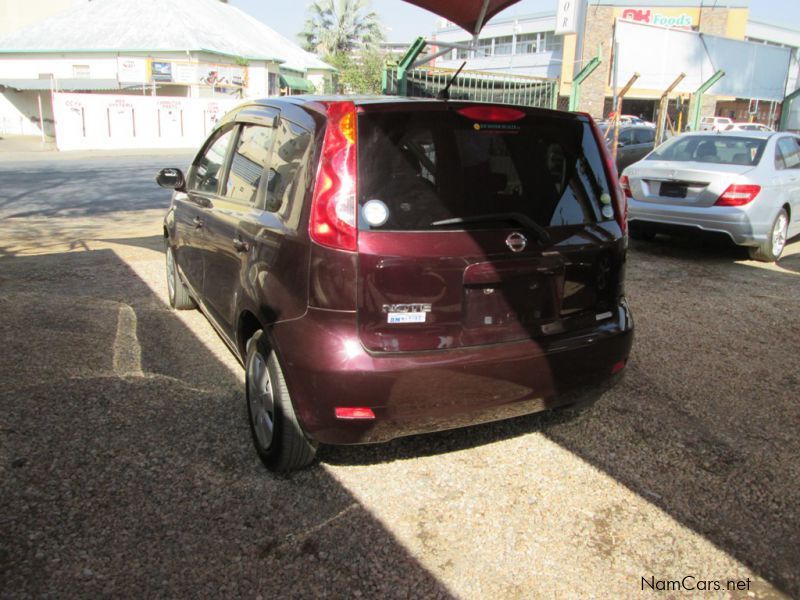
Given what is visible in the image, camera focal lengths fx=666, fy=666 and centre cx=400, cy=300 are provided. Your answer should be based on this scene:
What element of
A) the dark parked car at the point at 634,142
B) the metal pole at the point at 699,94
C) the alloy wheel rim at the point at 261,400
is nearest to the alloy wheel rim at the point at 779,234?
the alloy wheel rim at the point at 261,400

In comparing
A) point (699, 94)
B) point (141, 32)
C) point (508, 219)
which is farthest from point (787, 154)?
point (141, 32)

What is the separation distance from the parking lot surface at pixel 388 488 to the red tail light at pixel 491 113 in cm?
167

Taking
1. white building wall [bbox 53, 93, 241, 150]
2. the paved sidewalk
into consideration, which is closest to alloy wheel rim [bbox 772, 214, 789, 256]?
the paved sidewalk

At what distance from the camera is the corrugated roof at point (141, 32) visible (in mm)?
36969

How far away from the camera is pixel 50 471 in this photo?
3125 mm

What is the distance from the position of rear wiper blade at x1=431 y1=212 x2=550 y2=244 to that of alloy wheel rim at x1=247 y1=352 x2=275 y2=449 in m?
1.10

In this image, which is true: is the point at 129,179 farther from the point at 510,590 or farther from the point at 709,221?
the point at 510,590

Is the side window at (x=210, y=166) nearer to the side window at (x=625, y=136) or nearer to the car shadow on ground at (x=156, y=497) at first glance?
the car shadow on ground at (x=156, y=497)

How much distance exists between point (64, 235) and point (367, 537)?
776 cm

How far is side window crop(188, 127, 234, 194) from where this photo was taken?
4180 mm

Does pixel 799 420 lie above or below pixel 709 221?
below

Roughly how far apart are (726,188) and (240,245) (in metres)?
6.16

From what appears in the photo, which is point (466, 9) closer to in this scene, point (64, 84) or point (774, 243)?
point (774, 243)

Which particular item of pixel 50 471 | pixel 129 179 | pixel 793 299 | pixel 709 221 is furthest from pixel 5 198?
pixel 793 299
